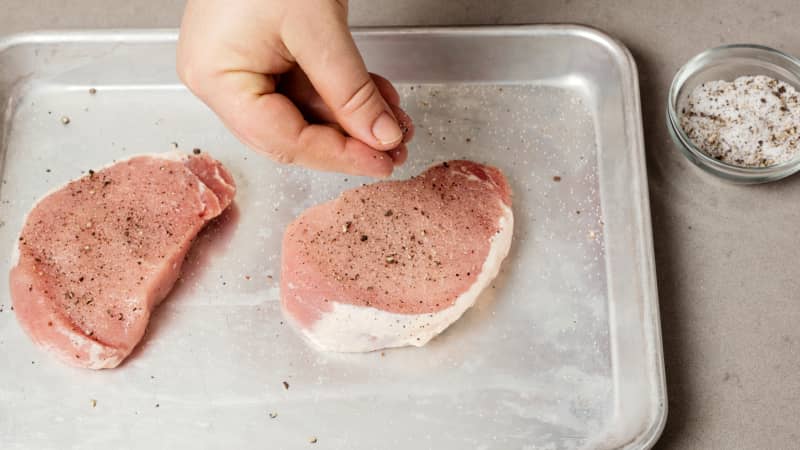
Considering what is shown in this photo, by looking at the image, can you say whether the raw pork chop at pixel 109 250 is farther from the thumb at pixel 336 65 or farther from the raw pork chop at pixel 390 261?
the thumb at pixel 336 65

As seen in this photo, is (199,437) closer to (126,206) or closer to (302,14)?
(126,206)

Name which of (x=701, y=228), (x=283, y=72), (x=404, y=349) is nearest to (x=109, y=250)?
(x=283, y=72)

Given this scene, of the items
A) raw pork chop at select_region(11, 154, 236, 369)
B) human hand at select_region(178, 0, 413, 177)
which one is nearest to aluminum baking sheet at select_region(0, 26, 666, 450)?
raw pork chop at select_region(11, 154, 236, 369)

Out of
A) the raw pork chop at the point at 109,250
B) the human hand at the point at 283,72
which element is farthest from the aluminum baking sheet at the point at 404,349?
the human hand at the point at 283,72

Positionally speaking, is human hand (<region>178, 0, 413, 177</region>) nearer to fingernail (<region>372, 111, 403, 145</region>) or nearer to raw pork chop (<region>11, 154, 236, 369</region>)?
fingernail (<region>372, 111, 403, 145</region>)

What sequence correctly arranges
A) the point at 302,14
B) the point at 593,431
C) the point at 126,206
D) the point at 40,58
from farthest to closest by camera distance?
the point at 40,58 < the point at 126,206 < the point at 593,431 < the point at 302,14

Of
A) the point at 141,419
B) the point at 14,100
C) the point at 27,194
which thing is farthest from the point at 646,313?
the point at 14,100
